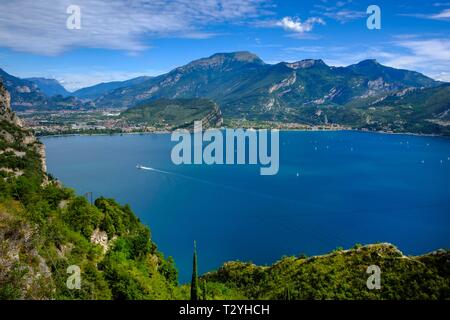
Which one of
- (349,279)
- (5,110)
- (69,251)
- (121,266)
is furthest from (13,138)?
(349,279)

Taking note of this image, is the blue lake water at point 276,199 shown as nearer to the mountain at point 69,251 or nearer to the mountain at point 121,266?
the mountain at point 121,266

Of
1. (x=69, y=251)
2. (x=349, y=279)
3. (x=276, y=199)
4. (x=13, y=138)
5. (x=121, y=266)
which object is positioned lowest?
(x=276, y=199)

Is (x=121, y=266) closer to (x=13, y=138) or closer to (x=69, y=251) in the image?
(x=69, y=251)

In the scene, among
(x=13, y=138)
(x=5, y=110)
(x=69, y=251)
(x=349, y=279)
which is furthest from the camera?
(x=5, y=110)

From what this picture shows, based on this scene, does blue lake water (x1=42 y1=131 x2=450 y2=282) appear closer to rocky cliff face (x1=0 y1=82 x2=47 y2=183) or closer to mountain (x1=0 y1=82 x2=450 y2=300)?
mountain (x1=0 y1=82 x2=450 y2=300)

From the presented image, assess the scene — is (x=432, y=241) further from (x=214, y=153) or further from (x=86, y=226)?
(x=214, y=153)

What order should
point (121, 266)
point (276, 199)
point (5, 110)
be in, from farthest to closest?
point (276, 199) → point (5, 110) → point (121, 266)

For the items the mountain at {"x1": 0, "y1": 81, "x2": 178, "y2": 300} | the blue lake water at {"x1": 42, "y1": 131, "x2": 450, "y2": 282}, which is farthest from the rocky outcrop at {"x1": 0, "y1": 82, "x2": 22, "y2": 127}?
the mountain at {"x1": 0, "y1": 81, "x2": 178, "y2": 300}

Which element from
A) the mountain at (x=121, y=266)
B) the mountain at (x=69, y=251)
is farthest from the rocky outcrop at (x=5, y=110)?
the mountain at (x=69, y=251)
